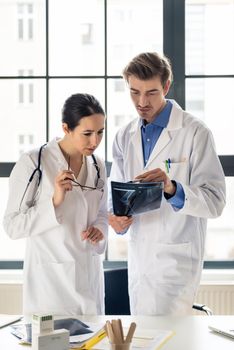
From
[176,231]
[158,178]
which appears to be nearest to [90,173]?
[158,178]

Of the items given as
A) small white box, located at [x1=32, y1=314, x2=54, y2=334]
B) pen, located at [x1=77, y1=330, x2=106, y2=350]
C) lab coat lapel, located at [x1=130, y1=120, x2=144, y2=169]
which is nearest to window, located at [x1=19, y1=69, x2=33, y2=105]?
lab coat lapel, located at [x1=130, y1=120, x2=144, y2=169]

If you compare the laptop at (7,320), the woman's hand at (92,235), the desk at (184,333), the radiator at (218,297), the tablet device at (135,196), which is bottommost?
the radiator at (218,297)

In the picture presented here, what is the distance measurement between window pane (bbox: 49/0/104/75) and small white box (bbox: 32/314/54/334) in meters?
2.39

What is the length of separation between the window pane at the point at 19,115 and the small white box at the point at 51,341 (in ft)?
7.57

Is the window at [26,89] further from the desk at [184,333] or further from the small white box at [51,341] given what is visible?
the small white box at [51,341]

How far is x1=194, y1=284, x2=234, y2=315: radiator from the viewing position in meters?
3.76

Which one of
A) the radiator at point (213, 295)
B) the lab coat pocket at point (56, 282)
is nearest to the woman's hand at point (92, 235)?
the lab coat pocket at point (56, 282)

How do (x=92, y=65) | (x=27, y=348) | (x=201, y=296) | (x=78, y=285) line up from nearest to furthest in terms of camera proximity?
(x=27, y=348) < (x=78, y=285) < (x=201, y=296) < (x=92, y=65)

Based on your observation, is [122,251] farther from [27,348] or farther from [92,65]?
[27,348]

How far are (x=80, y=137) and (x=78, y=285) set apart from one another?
0.59 meters

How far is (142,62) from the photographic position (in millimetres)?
2688

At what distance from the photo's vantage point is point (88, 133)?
2.56m

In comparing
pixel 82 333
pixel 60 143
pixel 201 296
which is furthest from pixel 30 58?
pixel 82 333

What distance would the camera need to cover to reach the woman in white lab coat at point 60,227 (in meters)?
2.51
